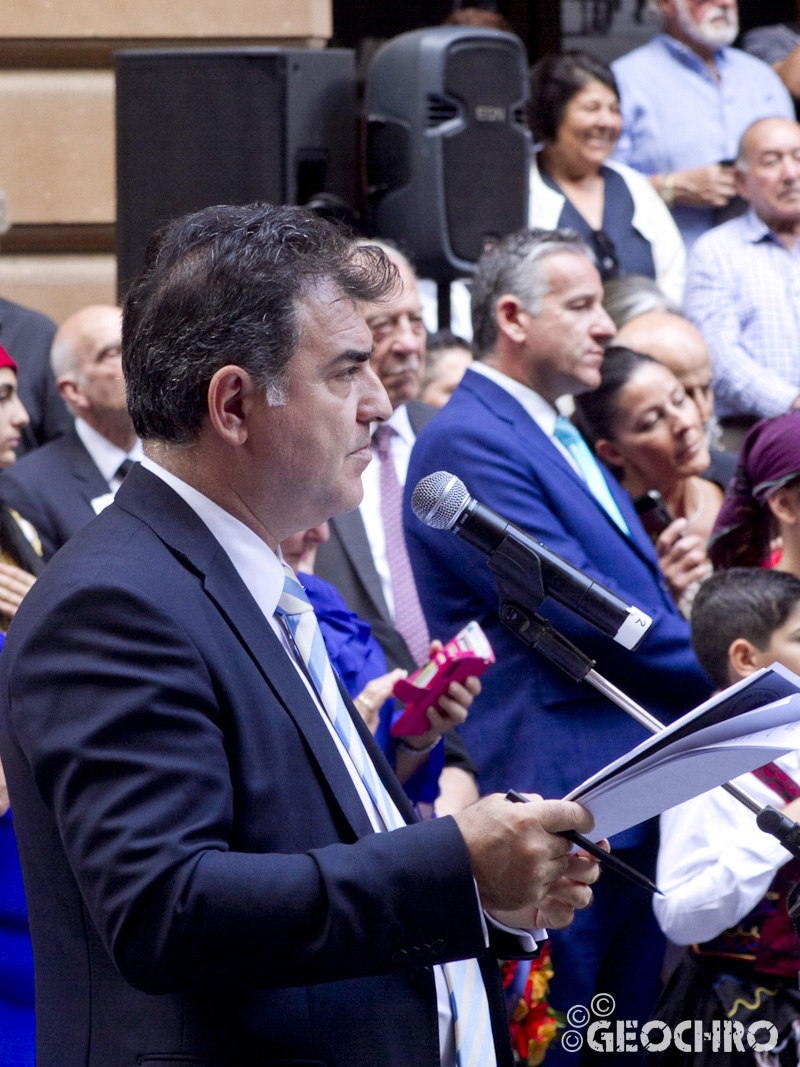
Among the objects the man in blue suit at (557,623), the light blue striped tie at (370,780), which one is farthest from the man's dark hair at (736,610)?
the light blue striped tie at (370,780)

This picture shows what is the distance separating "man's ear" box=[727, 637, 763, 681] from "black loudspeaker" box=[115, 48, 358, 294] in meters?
1.97

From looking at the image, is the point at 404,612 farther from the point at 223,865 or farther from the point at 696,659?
the point at 223,865

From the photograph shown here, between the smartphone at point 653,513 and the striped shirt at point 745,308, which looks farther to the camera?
the striped shirt at point 745,308

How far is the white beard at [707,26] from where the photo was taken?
17.5 feet

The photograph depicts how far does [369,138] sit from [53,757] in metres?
3.31

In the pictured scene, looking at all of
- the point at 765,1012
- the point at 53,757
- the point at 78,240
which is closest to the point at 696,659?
the point at 765,1012

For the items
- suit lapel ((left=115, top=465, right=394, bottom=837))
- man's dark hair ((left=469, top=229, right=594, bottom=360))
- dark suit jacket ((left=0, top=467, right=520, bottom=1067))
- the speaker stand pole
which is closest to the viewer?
dark suit jacket ((left=0, top=467, right=520, bottom=1067))

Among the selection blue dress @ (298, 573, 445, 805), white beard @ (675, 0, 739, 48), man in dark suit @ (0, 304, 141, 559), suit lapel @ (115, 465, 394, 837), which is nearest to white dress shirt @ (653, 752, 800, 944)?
blue dress @ (298, 573, 445, 805)

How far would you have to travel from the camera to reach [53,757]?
122 centimetres

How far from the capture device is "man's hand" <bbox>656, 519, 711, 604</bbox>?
122 inches

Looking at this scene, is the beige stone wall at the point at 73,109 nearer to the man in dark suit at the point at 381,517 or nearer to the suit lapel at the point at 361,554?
the man in dark suit at the point at 381,517

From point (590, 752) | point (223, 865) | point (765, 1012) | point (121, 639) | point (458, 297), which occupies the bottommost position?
point (765, 1012)

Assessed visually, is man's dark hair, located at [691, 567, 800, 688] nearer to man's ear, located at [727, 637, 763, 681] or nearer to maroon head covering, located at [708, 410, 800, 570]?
man's ear, located at [727, 637, 763, 681]

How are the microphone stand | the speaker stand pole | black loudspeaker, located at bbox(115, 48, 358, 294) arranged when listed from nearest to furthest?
1. the microphone stand
2. black loudspeaker, located at bbox(115, 48, 358, 294)
3. the speaker stand pole
